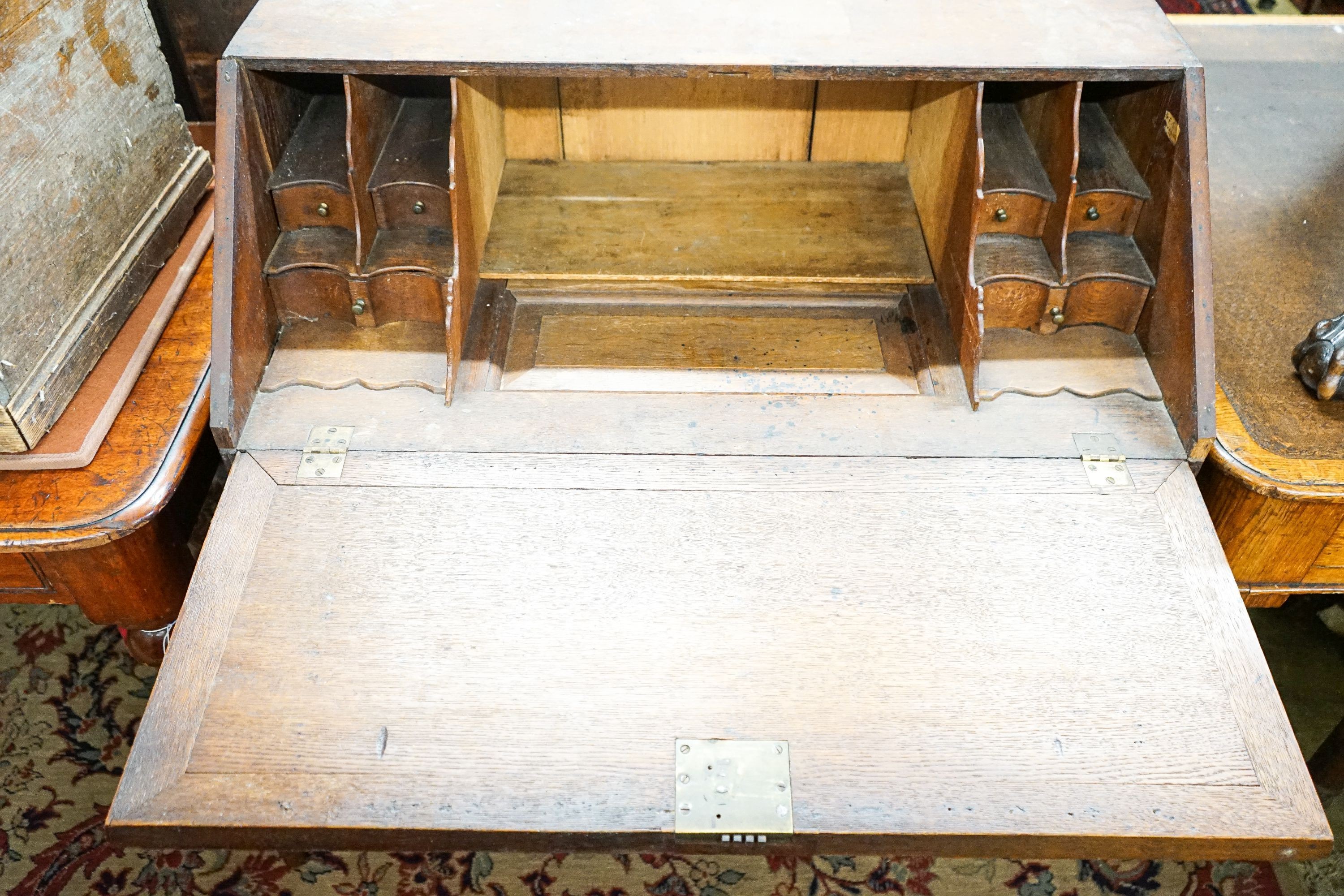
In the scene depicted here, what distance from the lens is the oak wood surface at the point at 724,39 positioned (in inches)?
49.7

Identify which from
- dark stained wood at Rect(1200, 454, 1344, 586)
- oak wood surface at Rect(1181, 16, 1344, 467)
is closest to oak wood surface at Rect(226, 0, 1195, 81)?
oak wood surface at Rect(1181, 16, 1344, 467)

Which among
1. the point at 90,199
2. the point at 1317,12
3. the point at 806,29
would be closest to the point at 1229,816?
the point at 806,29

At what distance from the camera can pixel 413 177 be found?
4.73ft

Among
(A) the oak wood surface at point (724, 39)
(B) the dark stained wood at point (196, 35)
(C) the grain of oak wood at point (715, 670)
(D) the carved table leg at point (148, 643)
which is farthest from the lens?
(B) the dark stained wood at point (196, 35)

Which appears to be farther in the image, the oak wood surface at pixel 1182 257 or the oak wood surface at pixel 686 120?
the oak wood surface at pixel 686 120

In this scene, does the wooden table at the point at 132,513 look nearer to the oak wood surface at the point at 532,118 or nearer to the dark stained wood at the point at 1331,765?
the oak wood surface at the point at 532,118

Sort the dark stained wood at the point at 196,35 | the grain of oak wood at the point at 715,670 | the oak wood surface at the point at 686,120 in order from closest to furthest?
the grain of oak wood at the point at 715,670 < the oak wood surface at the point at 686,120 < the dark stained wood at the point at 196,35

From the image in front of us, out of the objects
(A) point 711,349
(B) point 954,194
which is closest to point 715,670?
(A) point 711,349

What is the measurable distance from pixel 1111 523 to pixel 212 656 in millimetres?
1093

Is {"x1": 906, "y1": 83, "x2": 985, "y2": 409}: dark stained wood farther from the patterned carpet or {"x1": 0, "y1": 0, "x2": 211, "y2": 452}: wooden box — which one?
{"x1": 0, "y1": 0, "x2": 211, "y2": 452}: wooden box

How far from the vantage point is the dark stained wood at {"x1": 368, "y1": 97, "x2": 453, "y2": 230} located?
4.71 ft

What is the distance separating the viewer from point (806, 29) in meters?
1.32

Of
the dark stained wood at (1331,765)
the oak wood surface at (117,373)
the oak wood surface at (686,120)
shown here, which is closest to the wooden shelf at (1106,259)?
the oak wood surface at (686,120)

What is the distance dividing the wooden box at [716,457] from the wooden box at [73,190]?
0.27m
